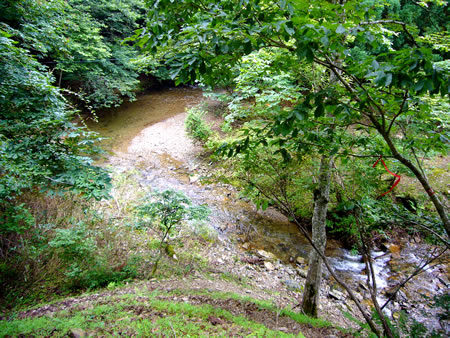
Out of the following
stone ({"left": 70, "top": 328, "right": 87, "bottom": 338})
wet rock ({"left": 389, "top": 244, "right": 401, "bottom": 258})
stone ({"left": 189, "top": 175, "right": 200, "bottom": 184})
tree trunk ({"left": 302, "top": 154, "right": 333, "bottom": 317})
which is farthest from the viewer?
stone ({"left": 189, "top": 175, "right": 200, "bottom": 184})

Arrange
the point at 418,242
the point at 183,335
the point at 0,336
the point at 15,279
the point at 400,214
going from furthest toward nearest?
1. the point at 418,242
2. the point at 15,279
3. the point at 400,214
4. the point at 183,335
5. the point at 0,336

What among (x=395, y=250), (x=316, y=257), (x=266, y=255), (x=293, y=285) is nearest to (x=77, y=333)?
(x=316, y=257)

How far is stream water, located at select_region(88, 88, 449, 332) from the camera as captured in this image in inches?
223

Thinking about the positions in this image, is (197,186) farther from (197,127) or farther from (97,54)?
(97,54)

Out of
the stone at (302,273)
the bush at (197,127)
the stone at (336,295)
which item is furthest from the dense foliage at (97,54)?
the stone at (336,295)

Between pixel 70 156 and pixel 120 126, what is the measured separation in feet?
34.1

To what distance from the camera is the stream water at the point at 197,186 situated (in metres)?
5.68

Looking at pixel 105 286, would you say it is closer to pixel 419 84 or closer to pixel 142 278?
pixel 142 278

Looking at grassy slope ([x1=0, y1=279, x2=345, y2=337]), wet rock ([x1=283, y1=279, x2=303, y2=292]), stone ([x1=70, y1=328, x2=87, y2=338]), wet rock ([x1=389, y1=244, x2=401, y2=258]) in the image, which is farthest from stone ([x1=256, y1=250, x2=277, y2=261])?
stone ([x1=70, y1=328, x2=87, y2=338])

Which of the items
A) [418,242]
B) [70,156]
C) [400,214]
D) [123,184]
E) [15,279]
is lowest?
[418,242]

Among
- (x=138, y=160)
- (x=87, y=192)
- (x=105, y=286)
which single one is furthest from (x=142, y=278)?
(x=138, y=160)

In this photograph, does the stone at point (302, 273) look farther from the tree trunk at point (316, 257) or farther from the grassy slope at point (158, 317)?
the grassy slope at point (158, 317)

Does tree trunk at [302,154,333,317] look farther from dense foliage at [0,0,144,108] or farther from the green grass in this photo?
dense foliage at [0,0,144,108]

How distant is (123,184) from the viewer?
23.7 feet
